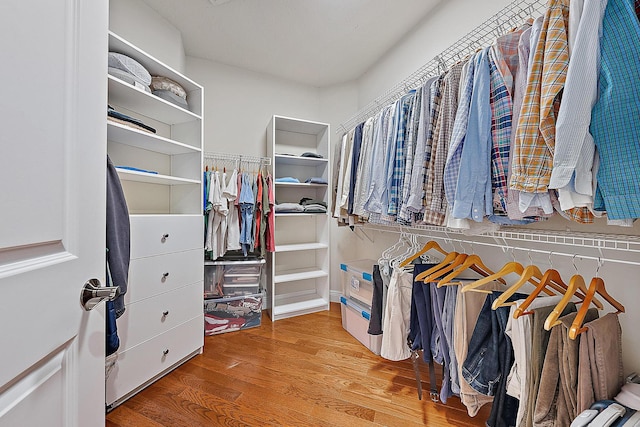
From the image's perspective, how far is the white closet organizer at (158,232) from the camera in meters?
1.43

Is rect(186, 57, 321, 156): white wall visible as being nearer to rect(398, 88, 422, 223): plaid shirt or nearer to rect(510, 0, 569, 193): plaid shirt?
rect(398, 88, 422, 223): plaid shirt

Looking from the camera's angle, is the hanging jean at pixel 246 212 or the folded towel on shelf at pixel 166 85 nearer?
the folded towel on shelf at pixel 166 85

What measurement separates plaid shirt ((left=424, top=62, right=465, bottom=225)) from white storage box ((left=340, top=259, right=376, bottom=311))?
0.87m

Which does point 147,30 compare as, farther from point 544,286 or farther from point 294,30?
point 544,286

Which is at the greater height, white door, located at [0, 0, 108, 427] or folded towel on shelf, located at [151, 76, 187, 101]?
folded towel on shelf, located at [151, 76, 187, 101]

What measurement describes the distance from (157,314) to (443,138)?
1.91 meters

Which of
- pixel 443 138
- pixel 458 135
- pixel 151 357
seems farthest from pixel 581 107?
pixel 151 357

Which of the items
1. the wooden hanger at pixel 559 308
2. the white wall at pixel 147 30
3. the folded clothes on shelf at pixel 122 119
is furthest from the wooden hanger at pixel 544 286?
the white wall at pixel 147 30

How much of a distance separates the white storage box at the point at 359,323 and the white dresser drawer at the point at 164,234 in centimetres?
130

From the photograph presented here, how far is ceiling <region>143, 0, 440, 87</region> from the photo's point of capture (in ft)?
6.10

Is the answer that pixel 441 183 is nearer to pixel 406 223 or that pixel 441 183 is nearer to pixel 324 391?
pixel 406 223

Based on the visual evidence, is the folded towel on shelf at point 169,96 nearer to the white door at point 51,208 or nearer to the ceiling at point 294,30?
the ceiling at point 294,30

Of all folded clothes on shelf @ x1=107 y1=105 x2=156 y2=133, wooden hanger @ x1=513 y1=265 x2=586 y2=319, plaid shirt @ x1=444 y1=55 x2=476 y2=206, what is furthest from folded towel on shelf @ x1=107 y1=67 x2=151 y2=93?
wooden hanger @ x1=513 y1=265 x2=586 y2=319

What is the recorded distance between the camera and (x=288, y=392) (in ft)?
4.86
